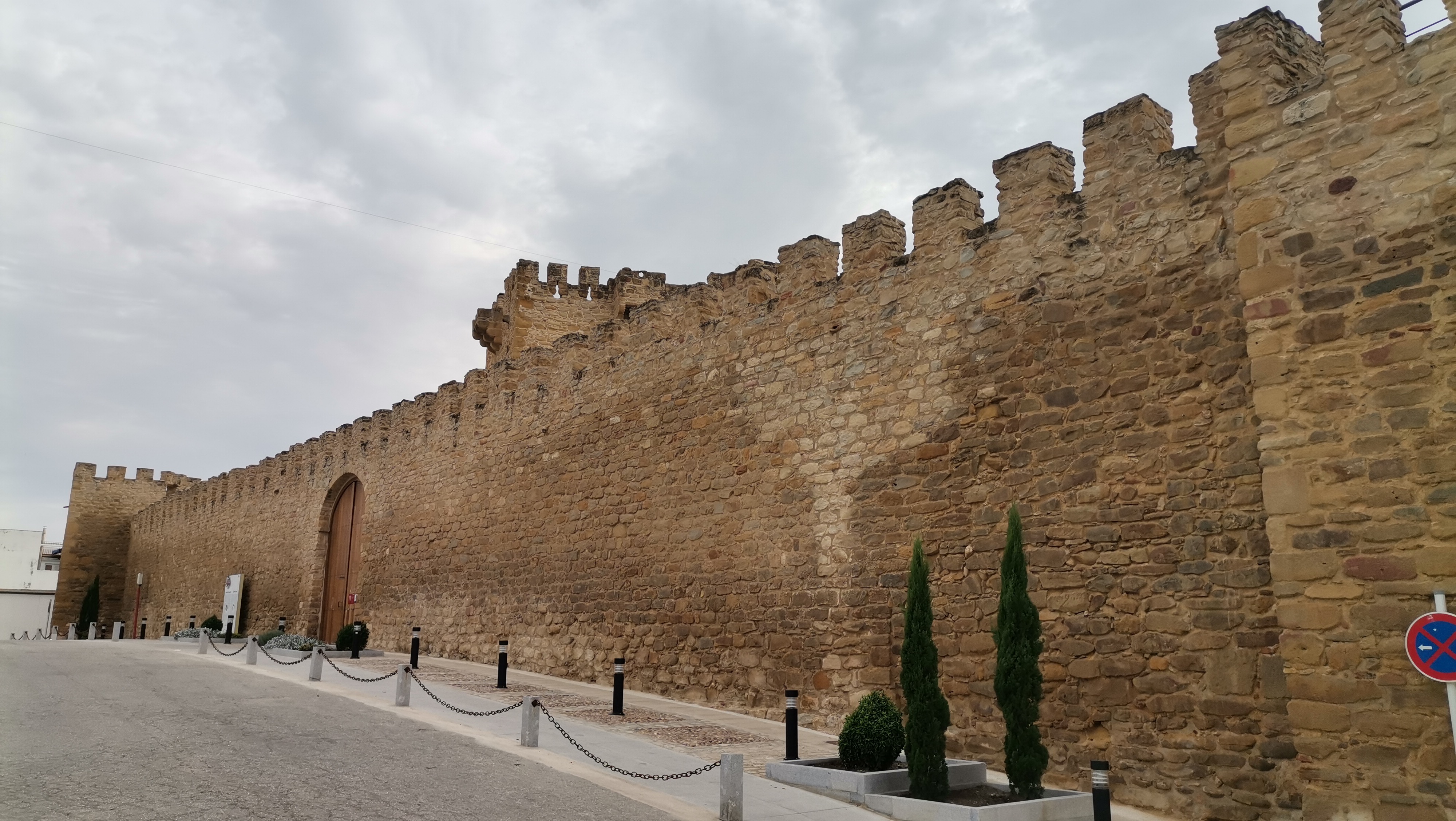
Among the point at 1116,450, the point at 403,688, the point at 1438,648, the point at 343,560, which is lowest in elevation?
the point at 403,688

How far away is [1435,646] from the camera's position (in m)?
5.67

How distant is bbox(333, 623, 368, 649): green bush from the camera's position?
713 inches

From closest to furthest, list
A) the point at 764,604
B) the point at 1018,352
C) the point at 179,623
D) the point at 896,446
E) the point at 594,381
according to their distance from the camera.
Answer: the point at 1018,352, the point at 896,446, the point at 764,604, the point at 594,381, the point at 179,623

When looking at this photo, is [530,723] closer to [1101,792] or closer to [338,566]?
[1101,792]

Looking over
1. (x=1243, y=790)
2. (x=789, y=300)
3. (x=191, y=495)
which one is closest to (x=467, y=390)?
(x=789, y=300)

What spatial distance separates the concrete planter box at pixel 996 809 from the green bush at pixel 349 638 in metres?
13.2

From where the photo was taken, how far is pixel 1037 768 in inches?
286

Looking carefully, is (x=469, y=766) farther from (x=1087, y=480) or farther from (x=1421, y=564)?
(x=1421, y=564)

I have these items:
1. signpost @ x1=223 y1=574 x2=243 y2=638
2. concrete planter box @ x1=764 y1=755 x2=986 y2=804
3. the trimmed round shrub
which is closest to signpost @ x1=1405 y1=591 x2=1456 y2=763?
concrete planter box @ x1=764 y1=755 x2=986 y2=804

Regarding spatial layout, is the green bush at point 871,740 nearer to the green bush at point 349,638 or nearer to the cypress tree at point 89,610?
the green bush at point 349,638

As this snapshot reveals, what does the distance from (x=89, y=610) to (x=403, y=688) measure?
36.3 m

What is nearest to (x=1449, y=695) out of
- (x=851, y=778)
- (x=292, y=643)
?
(x=851, y=778)

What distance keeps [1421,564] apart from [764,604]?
689cm

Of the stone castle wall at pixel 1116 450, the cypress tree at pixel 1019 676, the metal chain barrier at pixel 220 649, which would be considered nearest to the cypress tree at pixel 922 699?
the cypress tree at pixel 1019 676
